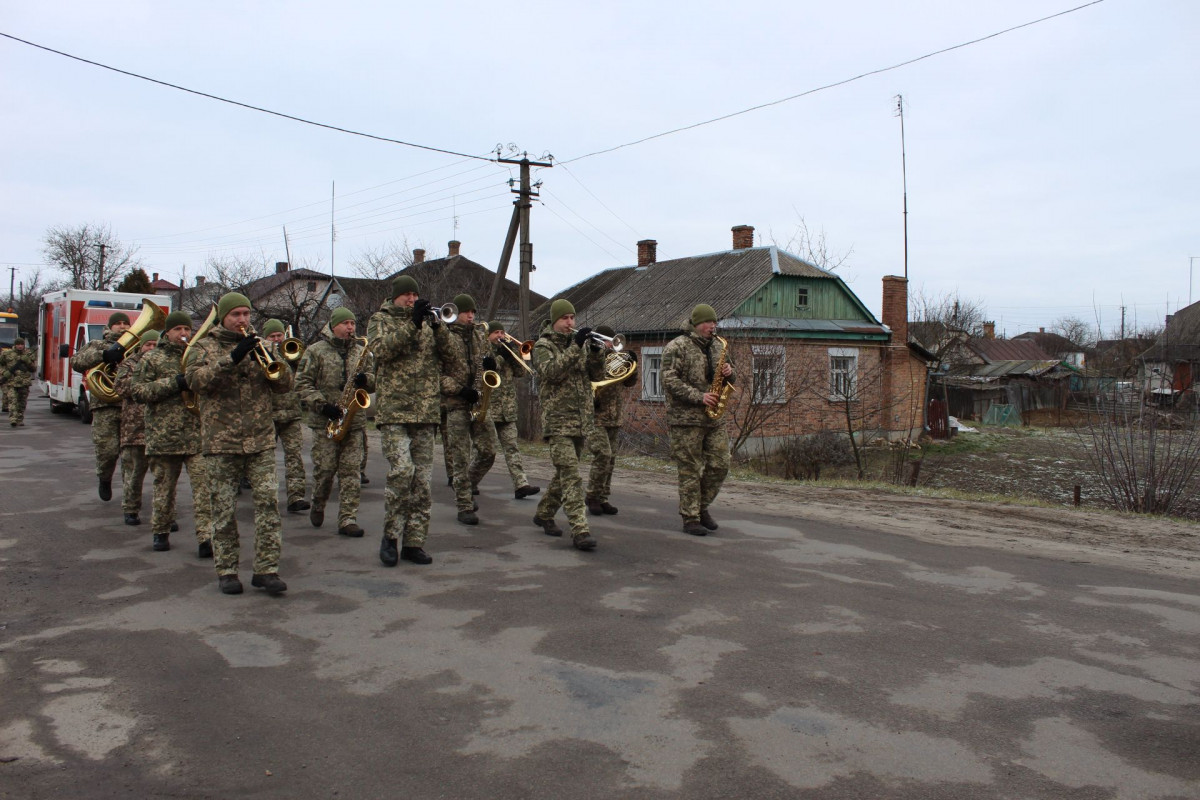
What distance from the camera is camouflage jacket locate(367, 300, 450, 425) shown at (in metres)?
6.77

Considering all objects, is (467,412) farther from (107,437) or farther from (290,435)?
(107,437)

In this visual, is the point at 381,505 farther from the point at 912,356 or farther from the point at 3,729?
the point at 912,356

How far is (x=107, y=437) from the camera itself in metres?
9.77

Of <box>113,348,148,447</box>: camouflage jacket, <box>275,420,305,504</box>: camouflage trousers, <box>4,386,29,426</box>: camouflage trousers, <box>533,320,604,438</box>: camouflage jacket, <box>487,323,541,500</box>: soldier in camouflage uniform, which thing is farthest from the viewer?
<box>4,386,29,426</box>: camouflage trousers

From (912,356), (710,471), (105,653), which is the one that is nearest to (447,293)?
(912,356)

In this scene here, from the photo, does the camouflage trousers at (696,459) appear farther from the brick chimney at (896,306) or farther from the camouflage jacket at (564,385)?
the brick chimney at (896,306)

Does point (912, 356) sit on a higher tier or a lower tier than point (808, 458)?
higher

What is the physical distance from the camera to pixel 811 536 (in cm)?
822

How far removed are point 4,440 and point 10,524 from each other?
9811 millimetres

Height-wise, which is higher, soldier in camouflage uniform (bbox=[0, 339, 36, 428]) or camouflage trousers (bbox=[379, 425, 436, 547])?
soldier in camouflage uniform (bbox=[0, 339, 36, 428])

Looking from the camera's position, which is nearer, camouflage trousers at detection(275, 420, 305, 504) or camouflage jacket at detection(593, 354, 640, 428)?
camouflage jacket at detection(593, 354, 640, 428)

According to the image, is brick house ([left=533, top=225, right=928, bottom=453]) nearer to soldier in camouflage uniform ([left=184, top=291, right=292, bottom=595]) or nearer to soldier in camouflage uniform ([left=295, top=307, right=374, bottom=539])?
soldier in camouflage uniform ([left=295, top=307, right=374, bottom=539])

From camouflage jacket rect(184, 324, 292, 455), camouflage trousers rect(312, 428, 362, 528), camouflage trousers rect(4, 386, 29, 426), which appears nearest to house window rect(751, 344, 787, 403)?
camouflage trousers rect(312, 428, 362, 528)

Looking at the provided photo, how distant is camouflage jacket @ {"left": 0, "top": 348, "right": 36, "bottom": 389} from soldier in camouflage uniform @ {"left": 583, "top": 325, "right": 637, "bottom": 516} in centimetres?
1638
